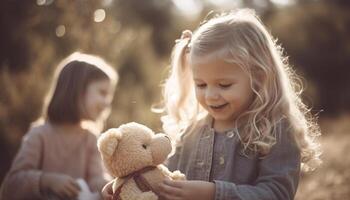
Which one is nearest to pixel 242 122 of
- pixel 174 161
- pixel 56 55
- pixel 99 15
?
pixel 174 161

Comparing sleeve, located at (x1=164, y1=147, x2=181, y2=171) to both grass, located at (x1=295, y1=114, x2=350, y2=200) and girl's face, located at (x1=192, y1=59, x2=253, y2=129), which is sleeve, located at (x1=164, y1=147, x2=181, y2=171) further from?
grass, located at (x1=295, y1=114, x2=350, y2=200)

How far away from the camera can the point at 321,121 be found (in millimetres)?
12758

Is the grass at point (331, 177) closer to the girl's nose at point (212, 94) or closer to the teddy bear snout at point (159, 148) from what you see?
the girl's nose at point (212, 94)

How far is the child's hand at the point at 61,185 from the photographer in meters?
3.88

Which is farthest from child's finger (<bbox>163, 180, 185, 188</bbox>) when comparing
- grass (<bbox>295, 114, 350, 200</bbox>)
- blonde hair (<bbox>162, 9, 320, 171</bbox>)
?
grass (<bbox>295, 114, 350, 200</bbox>)

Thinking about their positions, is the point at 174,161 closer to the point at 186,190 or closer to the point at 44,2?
the point at 186,190

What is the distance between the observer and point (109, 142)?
2346 millimetres

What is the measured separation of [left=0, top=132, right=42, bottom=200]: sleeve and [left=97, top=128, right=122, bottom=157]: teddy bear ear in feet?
5.63

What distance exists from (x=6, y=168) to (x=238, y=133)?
11.0 feet

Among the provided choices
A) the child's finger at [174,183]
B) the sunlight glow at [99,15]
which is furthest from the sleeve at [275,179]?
the sunlight glow at [99,15]

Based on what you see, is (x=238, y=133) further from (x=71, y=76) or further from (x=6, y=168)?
(x=6, y=168)

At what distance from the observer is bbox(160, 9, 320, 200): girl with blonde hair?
2.57m

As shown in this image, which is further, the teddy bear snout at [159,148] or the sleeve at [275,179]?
the sleeve at [275,179]

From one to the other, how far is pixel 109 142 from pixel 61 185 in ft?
5.42
